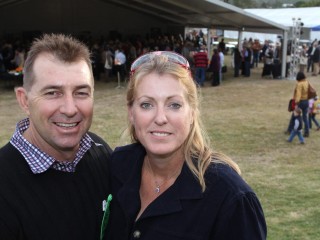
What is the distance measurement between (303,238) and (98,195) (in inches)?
142

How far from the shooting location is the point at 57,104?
198cm

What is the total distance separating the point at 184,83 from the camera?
6.36ft

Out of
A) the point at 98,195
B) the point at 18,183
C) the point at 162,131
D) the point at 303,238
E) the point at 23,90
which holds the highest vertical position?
the point at 23,90

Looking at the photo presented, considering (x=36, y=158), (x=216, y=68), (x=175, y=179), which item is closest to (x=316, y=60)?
(x=216, y=68)

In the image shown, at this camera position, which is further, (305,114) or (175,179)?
(305,114)

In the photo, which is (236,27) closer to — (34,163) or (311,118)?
(311,118)

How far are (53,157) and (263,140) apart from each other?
7.64 meters

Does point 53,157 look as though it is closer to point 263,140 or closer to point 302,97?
point 263,140

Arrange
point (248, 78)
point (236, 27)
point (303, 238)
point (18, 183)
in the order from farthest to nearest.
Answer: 1. point (236, 27)
2. point (248, 78)
3. point (303, 238)
4. point (18, 183)

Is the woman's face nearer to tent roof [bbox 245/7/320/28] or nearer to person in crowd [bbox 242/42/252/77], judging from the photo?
person in crowd [bbox 242/42/252/77]

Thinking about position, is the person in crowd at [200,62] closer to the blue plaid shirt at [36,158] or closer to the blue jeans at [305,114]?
the blue jeans at [305,114]

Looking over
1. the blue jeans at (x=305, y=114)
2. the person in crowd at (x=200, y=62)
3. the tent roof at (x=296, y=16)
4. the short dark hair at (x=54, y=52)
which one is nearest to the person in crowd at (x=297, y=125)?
the blue jeans at (x=305, y=114)

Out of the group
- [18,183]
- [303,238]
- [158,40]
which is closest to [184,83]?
[18,183]

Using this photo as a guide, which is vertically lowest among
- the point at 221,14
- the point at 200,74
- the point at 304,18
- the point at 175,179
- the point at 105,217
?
the point at 200,74
